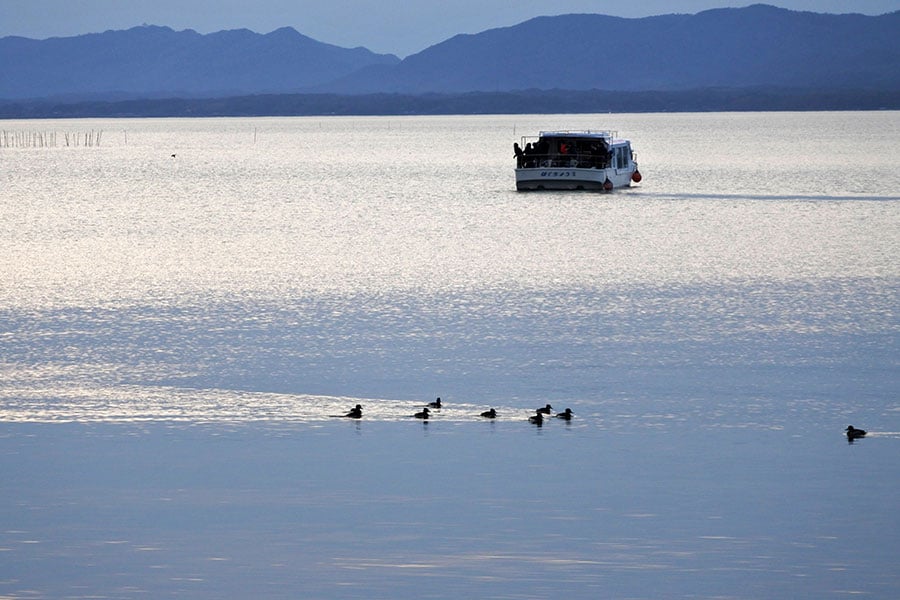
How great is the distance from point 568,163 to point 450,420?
2405 inches

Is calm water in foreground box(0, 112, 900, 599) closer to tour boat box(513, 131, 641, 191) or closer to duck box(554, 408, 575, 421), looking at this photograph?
duck box(554, 408, 575, 421)

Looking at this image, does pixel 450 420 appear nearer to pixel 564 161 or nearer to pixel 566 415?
pixel 566 415

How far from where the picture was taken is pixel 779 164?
139875mm

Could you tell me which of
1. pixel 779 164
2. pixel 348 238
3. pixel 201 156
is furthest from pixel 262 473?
pixel 201 156

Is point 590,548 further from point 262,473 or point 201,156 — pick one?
point 201,156

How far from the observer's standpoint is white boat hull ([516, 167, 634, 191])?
83.6 m

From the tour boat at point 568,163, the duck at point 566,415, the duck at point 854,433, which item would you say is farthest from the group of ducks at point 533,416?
the tour boat at point 568,163

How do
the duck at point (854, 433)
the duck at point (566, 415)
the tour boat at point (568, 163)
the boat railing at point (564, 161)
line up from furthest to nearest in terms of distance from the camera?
the boat railing at point (564, 161), the tour boat at point (568, 163), the duck at point (566, 415), the duck at point (854, 433)

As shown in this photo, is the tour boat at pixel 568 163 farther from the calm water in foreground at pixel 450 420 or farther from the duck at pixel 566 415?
the duck at pixel 566 415

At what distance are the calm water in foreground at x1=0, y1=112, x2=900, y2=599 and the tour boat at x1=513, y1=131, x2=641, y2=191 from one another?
24479mm

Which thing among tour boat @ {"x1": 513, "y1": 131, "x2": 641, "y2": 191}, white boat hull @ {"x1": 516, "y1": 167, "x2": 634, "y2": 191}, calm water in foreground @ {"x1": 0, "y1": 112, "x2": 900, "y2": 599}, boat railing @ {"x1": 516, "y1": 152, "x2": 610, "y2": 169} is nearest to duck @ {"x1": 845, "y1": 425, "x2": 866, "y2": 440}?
calm water in foreground @ {"x1": 0, "y1": 112, "x2": 900, "y2": 599}

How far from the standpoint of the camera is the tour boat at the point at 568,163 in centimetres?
8344

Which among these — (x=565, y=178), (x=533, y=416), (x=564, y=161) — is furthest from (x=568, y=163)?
(x=533, y=416)

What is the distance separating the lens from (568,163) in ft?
277
